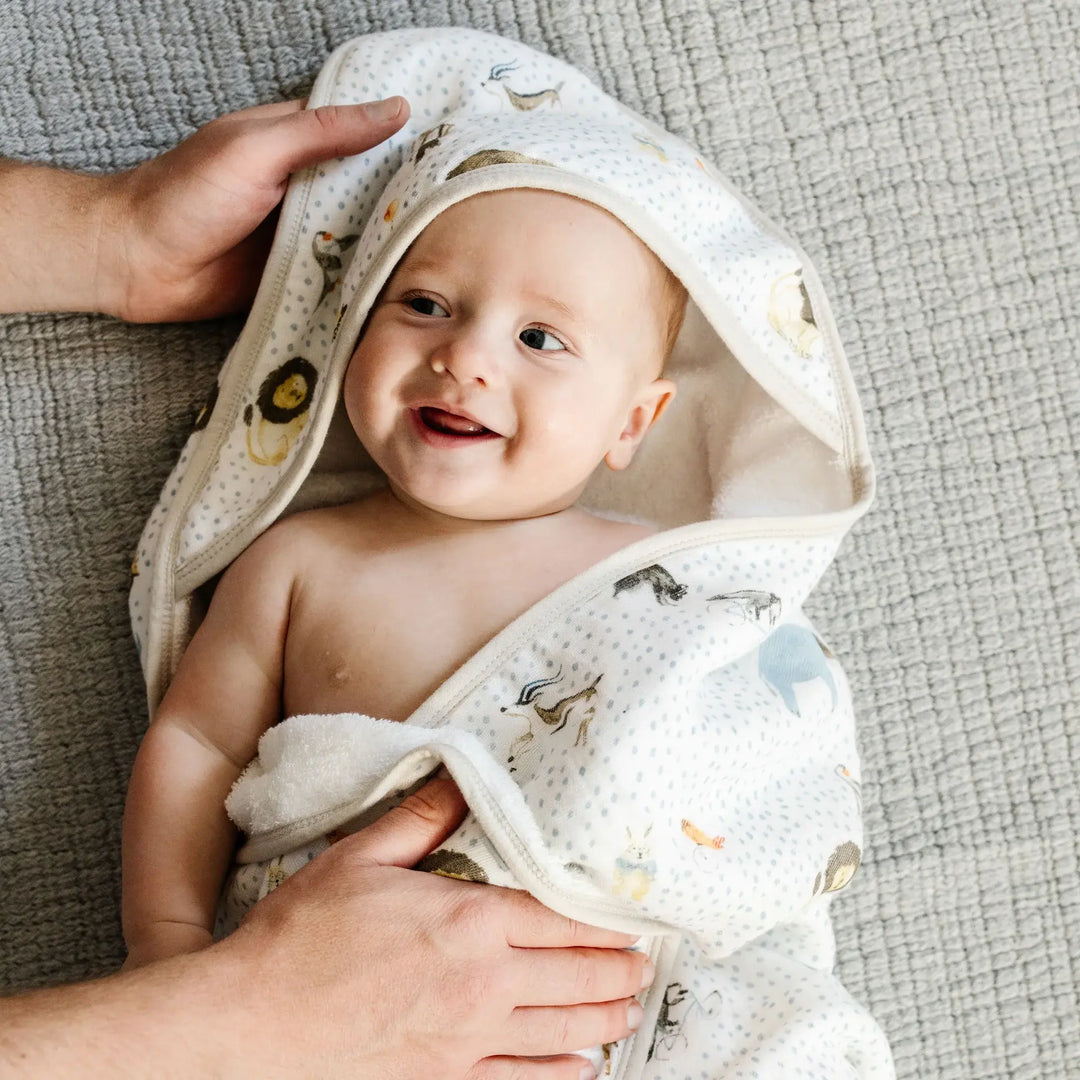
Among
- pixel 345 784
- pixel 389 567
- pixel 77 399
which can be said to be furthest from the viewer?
pixel 77 399

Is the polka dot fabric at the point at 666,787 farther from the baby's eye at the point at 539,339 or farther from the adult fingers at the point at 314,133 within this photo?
the adult fingers at the point at 314,133

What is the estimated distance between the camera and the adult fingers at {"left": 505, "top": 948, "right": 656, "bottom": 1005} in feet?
3.29

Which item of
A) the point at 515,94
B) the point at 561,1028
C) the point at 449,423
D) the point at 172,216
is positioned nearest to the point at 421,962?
the point at 561,1028

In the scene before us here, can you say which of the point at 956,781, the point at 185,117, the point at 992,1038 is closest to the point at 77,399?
the point at 185,117

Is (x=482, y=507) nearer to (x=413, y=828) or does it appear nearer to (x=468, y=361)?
(x=468, y=361)

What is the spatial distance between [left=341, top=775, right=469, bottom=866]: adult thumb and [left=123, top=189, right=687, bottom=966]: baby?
0.35 ft

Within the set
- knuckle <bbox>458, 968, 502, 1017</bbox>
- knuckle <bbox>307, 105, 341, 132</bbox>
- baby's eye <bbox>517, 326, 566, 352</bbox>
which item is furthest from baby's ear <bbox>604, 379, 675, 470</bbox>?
knuckle <bbox>458, 968, 502, 1017</bbox>

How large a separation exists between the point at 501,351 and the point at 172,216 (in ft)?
1.27

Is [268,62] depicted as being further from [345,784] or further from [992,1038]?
[992,1038]

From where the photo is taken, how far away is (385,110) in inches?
45.8

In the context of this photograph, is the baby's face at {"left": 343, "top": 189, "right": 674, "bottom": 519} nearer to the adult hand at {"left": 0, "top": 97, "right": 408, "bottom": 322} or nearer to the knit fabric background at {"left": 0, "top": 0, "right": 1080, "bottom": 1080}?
the adult hand at {"left": 0, "top": 97, "right": 408, "bottom": 322}

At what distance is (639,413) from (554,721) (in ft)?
1.12

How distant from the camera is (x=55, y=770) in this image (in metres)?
1.26

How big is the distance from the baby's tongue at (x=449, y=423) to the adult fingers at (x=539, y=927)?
42 centimetres
